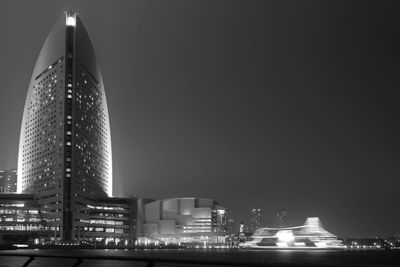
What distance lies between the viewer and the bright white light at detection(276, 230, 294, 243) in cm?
17064

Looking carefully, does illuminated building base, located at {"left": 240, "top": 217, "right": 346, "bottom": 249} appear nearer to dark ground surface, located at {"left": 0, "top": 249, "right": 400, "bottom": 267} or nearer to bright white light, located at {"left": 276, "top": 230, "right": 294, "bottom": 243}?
bright white light, located at {"left": 276, "top": 230, "right": 294, "bottom": 243}

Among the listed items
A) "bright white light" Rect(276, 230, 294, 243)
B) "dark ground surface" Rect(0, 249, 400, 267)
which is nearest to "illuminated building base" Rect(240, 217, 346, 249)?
"bright white light" Rect(276, 230, 294, 243)

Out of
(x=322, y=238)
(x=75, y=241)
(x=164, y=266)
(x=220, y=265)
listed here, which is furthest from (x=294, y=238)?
(x=220, y=265)

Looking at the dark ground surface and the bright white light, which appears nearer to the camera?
the dark ground surface

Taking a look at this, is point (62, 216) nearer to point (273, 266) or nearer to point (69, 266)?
point (69, 266)

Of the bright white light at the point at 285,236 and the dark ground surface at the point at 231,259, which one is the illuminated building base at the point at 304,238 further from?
the dark ground surface at the point at 231,259

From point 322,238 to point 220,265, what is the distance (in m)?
166

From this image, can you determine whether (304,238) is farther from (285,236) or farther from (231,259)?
(231,259)

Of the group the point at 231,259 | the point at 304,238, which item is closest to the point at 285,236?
the point at 304,238

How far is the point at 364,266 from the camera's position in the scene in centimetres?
776

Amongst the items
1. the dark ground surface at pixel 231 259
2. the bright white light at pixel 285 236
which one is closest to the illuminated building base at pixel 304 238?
the bright white light at pixel 285 236

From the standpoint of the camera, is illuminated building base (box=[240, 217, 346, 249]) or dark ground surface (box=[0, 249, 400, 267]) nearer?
dark ground surface (box=[0, 249, 400, 267])

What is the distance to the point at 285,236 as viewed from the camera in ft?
567

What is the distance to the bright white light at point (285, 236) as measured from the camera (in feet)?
560
